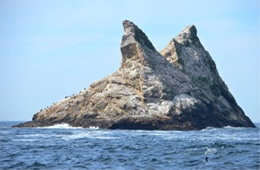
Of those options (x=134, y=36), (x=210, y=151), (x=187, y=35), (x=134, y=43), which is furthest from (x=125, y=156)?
(x=187, y=35)

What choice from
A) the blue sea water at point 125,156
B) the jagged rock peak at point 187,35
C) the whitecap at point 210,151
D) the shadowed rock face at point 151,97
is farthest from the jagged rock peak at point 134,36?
the whitecap at point 210,151

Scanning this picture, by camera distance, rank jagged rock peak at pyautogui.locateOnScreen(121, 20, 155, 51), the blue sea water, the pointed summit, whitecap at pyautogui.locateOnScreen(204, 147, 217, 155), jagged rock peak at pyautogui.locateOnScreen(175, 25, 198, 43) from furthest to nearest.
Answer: jagged rock peak at pyautogui.locateOnScreen(175, 25, 198, 43)
jagged rock peak at pyautogui.locateOnScreen(121, 20, 155, 51)
the pointed summit
whitecap at pyautogui.locateOnScreen(204, 147, 217, 155)
the blue sea water

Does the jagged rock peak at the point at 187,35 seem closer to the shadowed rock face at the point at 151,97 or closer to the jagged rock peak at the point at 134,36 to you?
the shadowed rock face at the point at 151,97

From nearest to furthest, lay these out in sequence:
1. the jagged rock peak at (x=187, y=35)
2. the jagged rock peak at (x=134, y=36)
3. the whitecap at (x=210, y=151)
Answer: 1. the whitecap at (x=210, y=151)
2. the jagged rock peak at (x=134, y=36)
3. the jagged rock peak at (x=187, y=35)

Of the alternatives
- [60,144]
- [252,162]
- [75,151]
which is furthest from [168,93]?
[252,162]

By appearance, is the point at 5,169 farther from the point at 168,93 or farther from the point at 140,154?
the point at 168,93

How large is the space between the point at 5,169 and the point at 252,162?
17.3 metres

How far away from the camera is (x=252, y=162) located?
122ft

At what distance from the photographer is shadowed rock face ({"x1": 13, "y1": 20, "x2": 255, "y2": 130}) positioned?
9062 cm

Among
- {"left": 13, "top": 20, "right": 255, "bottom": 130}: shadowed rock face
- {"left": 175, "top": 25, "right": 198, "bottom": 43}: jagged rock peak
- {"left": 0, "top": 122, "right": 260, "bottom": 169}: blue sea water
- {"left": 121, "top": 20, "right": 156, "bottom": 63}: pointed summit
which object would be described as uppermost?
{"left": 175, "top": 25, "right": 198, "bottom": 43}: jagged rock peak

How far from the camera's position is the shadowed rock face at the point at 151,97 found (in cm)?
9062

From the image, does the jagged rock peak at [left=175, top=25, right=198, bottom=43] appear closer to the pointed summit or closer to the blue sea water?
the pointed summit

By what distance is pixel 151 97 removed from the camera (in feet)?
310

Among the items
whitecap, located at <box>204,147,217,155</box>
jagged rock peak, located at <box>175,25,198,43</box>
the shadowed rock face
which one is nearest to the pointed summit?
the shadowed rock face
